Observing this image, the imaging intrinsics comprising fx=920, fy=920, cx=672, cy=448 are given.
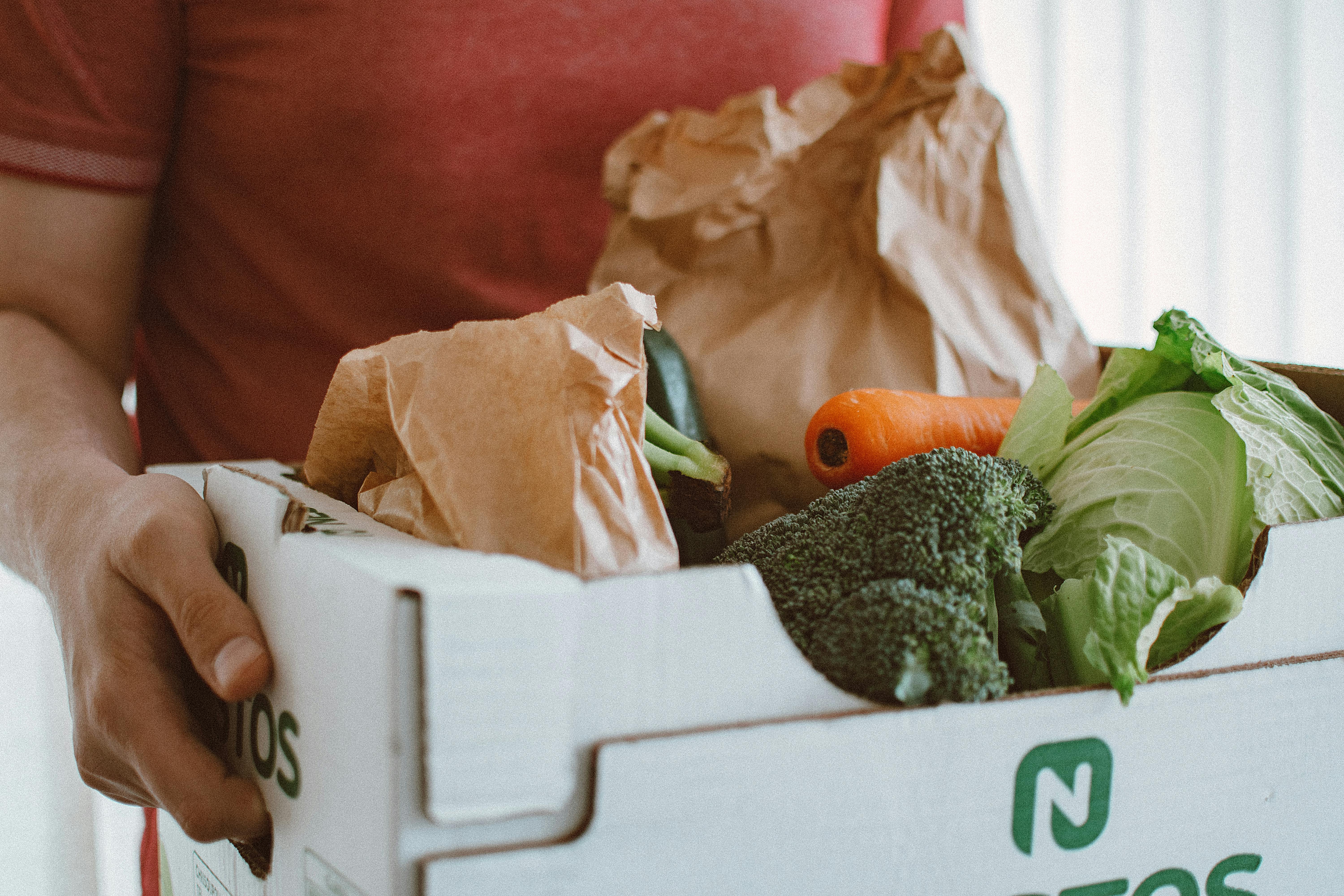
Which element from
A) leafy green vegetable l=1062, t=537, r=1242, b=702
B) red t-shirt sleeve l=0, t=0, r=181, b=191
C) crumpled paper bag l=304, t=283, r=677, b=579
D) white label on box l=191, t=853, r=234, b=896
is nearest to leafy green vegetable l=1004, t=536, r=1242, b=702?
leafy green vegetable l=1062, t=537, r=1242, b=702

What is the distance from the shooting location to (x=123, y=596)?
0.44 meters

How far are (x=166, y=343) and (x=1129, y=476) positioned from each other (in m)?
0.90

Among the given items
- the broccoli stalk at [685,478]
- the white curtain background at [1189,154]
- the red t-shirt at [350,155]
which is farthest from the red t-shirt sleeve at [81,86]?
the white curtain background at [1189,154]

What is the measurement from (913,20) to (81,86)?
89 centimetres

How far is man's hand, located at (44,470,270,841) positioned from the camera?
0.39 m

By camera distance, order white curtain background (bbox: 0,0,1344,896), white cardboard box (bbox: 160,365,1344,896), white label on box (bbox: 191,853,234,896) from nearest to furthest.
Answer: white cardboard box (bbox: 160,365,1344,896) < white label on box (bbox: 191,853,234,896) < white curtain background (bbox: 0,0,1344,896)

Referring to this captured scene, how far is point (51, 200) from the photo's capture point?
0.75 meters

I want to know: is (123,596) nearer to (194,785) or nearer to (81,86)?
(194,785)

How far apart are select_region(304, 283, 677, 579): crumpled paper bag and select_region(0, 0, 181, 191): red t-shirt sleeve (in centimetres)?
49

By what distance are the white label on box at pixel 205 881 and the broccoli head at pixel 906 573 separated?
1.09 feet

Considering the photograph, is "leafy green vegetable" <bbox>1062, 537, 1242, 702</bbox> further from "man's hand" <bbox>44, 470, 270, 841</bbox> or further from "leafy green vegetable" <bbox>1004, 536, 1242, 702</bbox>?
"man's hand" <bbox>44, 470, 270, 841</bbox>

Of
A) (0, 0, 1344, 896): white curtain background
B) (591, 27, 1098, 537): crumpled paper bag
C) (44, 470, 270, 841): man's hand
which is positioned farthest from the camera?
(0, 0, 1344, 896): white curtain background

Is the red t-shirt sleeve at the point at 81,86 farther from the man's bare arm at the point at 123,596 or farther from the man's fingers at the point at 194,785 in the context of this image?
the man's fingers at the point at 194,785

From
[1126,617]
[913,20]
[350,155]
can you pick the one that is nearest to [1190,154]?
[913,20]
